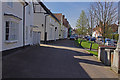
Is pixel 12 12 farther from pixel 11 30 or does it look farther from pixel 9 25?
pixel 11 30

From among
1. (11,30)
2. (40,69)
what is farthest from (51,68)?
(11,30)

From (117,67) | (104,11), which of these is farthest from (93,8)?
(117,67)

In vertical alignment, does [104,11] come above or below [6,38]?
above

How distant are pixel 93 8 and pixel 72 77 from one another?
33.5 ft

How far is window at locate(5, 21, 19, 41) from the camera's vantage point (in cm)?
1039

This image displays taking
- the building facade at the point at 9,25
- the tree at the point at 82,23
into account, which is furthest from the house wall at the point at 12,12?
the tree at the point at 82,23

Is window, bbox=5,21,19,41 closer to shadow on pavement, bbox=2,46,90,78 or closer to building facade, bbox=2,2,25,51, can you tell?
→ building facade, bbox=2,2,25,51

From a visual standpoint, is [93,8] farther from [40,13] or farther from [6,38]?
[40,13]

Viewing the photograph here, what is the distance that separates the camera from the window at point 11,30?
10.4 m

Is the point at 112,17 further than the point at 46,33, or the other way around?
the point at 46,33

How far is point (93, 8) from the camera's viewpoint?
14.3 meters

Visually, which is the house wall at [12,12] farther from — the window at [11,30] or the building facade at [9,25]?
the window at [11,30]

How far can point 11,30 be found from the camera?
1102 centimetres

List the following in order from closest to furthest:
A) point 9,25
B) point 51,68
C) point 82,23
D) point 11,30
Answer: point 51,68, point 9,25, point 11,30, point 82,23
